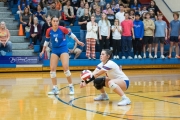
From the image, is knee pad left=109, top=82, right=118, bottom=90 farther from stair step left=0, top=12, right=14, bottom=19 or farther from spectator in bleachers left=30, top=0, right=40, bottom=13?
stair step left=0, top=12, right=14, bottom=19

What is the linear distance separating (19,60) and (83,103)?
789 cm

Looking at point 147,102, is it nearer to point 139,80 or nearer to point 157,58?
point 139,80

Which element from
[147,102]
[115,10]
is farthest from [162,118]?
[115,10]

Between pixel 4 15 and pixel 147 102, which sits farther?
pixel 4 15

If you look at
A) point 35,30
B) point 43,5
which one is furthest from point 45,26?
point 43,5

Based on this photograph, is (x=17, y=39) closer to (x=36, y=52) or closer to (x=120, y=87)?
(x=36, y=52)

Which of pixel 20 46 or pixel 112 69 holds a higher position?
pixel 112 69

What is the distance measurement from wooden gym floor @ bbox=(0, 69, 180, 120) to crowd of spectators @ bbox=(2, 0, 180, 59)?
4.41 m

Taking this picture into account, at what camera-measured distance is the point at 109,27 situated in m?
15.9

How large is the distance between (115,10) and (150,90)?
8519mm

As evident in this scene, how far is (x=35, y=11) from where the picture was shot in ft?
58.2

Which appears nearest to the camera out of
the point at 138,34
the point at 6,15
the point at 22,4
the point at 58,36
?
the point at 58,36

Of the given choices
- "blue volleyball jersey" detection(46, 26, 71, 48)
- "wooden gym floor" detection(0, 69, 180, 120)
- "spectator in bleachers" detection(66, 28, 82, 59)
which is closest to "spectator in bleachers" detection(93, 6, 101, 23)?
"spectator in bleachers" detection(66, 28, 82, 59)

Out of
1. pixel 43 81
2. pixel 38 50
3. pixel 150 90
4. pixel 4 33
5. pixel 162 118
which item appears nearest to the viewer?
pixel 162 118
